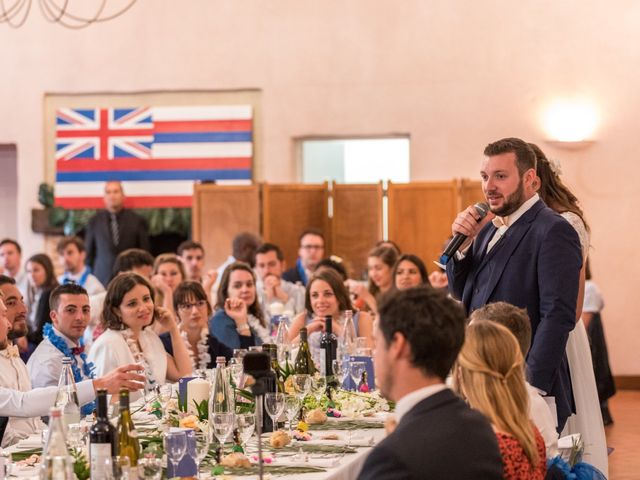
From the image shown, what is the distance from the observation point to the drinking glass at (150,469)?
2803 mm

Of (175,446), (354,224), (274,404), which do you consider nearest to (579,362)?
(274,404)

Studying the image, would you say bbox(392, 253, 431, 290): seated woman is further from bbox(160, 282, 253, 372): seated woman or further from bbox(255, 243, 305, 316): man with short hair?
bbox(160, 282, 253, 372): seated woman

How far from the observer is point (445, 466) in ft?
7.09

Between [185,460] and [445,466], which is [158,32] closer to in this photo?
[185,460]

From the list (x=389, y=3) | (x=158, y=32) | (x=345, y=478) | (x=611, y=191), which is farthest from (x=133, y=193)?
(x=345, y=478)

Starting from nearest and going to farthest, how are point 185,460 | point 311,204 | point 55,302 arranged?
point 185,460 < point 55,302 < point 311,204

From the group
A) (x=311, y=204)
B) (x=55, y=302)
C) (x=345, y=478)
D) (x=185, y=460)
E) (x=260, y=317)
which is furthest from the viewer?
(x=311, y=204)

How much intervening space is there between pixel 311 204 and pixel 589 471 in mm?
7590

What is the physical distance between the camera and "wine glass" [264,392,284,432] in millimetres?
3637

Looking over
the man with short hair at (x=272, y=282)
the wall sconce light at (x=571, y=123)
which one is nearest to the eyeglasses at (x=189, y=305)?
the man with short hair at (x=272, y=282)

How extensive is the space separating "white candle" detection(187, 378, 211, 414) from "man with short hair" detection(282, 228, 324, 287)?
5.29 metres

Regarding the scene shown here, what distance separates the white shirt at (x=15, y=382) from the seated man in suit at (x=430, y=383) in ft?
7.57

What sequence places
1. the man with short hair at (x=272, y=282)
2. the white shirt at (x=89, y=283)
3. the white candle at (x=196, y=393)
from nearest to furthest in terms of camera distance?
1. the white candle at (x=196, y=393)
2. the man with short hair at (x=272, y=282)
3. the white shirt at (x=89, y=283)

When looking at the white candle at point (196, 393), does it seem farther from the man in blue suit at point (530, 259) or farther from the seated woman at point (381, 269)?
the seated woman at point (381, 269)
